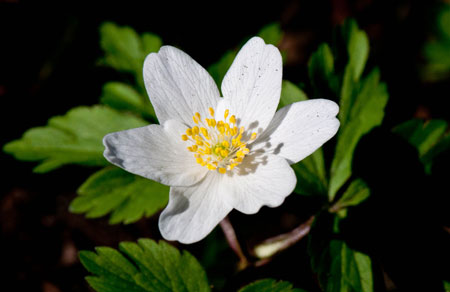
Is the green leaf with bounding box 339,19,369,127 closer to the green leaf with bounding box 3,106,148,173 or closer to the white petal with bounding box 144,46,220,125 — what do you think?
the white petal with bounding box 144,46,220,125

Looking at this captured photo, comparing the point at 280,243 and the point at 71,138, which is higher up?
the point at 71,138

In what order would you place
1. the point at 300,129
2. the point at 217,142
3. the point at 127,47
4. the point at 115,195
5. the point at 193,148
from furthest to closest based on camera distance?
the point at 127,47
the point at 115,195
the point at 217,142
the point at 193,148
the point at 300,129

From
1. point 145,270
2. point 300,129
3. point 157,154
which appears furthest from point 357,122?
point 145,270

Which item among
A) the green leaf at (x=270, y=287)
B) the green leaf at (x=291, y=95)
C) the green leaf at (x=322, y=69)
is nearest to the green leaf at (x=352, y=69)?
the green leaf at (x=322, y=69)

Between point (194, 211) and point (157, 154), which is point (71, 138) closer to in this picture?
point (157, 154)

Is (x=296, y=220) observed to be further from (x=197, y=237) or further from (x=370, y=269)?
(x=197, y=237)

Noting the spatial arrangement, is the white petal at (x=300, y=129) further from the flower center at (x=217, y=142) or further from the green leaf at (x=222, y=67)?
the green leaf at (x=222, y=67)

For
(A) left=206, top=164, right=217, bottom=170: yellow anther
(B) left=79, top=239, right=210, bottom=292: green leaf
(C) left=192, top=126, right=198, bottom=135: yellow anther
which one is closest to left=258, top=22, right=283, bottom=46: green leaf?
(C) left=192, top=126, right=198, bottom=135: yellow anther
